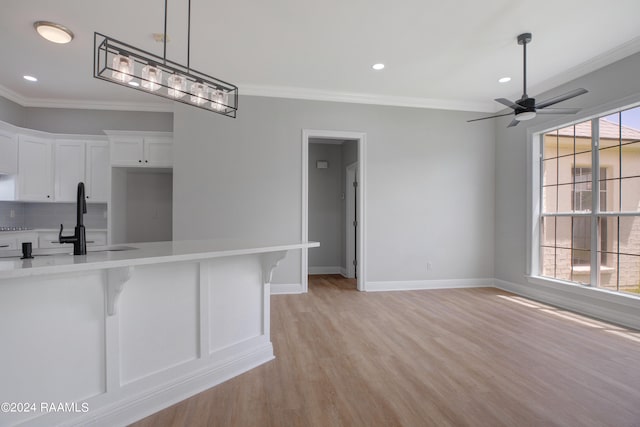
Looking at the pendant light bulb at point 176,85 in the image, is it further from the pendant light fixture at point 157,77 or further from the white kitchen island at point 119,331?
the white kitchen island at point 119,331

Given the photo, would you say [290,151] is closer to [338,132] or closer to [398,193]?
[338,132]

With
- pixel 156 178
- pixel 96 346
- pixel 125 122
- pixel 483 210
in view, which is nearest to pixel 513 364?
pixel 96 346

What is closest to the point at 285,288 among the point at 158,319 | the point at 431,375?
the point at 431,375

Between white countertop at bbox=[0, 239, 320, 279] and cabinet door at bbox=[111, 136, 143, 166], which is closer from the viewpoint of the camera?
white countertop at bbox=[0, 239, 320, 279]

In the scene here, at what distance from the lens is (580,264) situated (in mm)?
3938

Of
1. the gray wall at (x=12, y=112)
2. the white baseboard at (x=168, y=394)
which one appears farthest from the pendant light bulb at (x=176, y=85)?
the gray wall at (x=12, y=112)

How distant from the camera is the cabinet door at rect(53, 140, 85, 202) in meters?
4.68

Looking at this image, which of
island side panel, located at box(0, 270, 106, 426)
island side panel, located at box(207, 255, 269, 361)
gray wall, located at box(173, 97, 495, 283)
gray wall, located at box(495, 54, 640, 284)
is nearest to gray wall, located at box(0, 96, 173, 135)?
gray wall, located at box(173, 97, 495, 283)

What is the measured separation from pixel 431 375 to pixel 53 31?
4561 millimetres

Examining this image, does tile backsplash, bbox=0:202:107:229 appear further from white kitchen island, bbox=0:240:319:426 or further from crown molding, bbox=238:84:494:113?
white kitchen island, bbox=0:240:319:426

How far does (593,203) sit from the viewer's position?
373 cm

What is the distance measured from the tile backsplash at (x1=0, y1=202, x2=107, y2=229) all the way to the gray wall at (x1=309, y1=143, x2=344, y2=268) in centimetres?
366

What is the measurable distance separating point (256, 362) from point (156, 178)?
160 inches

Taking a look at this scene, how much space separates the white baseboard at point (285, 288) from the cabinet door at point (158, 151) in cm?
242
